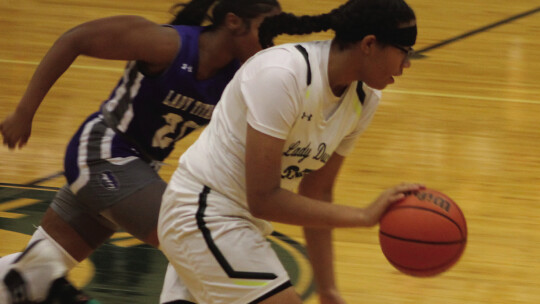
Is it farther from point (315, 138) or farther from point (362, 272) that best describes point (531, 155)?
point (315, 138)

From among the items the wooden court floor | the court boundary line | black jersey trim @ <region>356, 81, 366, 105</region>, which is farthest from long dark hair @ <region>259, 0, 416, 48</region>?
the court boundary line

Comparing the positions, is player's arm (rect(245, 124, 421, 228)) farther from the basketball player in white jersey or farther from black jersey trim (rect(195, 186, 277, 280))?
black jersey trim (rect(195, 186, 277, 280))

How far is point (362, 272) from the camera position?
3697 millimetres

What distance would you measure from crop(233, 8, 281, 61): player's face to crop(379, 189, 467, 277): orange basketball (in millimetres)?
853

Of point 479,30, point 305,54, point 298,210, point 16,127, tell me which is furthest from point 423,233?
point 479,30

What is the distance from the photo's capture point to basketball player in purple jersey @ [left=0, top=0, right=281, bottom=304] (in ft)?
9.18

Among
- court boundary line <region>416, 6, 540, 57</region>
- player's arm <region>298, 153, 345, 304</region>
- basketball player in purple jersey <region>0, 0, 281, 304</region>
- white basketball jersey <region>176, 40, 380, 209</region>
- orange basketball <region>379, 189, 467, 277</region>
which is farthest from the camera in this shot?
court boundary line <region>416, 6, 540, 57</region>

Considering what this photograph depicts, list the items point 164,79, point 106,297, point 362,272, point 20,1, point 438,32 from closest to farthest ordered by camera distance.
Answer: point 164,79
point 106,297
point 362,272
point 438,32
point 20,1

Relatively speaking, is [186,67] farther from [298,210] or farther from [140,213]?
[298,210]

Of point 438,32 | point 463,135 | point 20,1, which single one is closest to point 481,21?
point 438,32

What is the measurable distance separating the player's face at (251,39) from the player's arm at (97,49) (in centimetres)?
21

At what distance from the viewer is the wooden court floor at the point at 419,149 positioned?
143 inches

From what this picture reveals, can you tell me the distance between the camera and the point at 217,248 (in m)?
2.30

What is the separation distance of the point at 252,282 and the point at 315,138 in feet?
1.39
